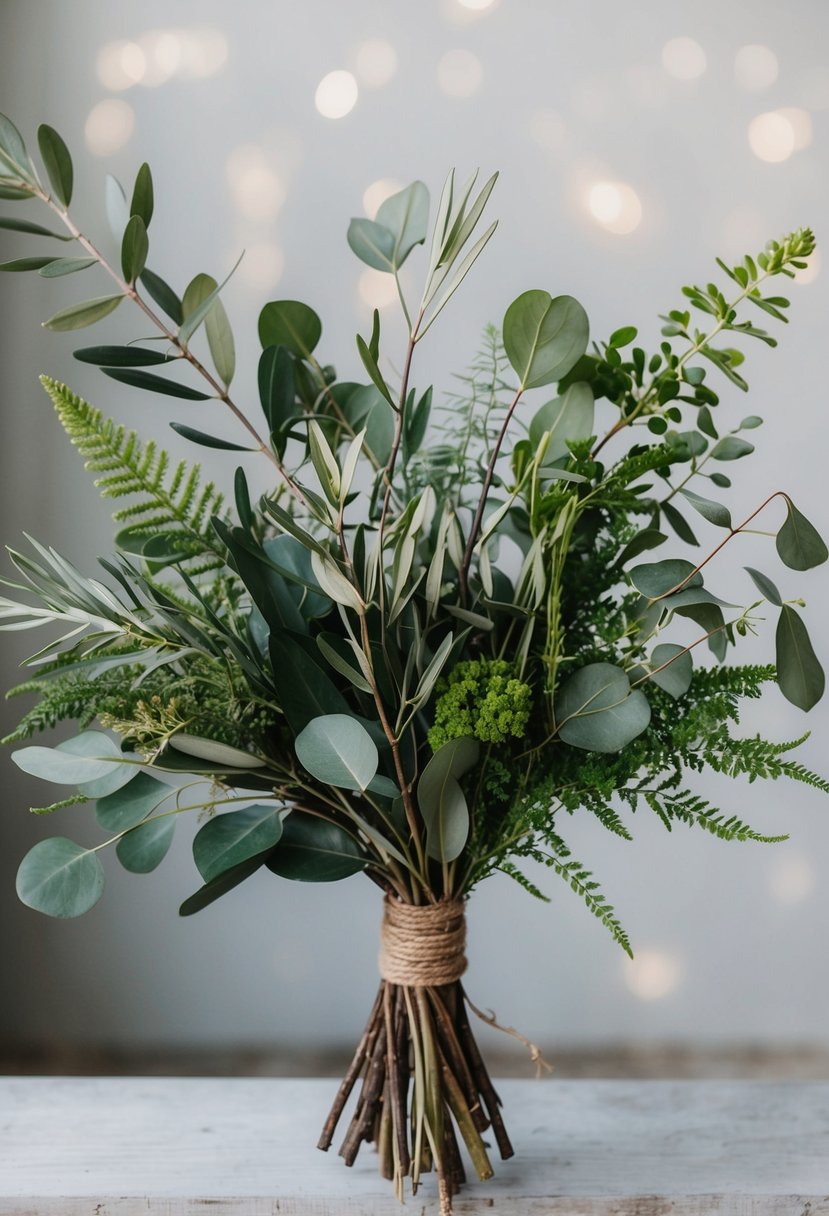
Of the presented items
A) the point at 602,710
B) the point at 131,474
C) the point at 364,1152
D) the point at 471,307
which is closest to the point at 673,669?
the point at 602,710

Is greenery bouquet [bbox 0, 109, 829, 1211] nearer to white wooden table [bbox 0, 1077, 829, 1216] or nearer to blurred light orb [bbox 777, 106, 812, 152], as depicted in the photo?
white wooden table [bbox 0, 1077, 829, 1216]

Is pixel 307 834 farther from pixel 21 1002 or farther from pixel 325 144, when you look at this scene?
pixel 325 144

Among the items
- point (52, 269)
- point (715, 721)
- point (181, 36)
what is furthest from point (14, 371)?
point (715, 721)

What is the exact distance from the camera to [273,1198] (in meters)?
0.75

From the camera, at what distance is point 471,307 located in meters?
1.11

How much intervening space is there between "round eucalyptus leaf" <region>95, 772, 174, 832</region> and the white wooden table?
13.3 inches

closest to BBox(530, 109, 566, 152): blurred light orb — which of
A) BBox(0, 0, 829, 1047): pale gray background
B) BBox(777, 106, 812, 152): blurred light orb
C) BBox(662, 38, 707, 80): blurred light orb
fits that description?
BBox(0, 0, 829, 1047): pale gray background

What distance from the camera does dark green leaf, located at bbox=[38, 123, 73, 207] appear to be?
0.60 m

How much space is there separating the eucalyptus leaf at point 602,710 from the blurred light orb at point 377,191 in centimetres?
70

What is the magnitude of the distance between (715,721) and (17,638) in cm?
82

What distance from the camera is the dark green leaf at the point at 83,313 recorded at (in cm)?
61

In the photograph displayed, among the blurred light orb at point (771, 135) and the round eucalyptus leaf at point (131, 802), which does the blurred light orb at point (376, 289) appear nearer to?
the blurred light orb at point (771, 135)

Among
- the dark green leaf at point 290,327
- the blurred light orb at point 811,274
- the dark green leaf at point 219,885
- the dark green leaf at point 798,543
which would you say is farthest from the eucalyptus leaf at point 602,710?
the blurred light orb at point 811,274

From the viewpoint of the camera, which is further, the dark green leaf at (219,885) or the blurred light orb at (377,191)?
the blurred light orb at (377,191)
